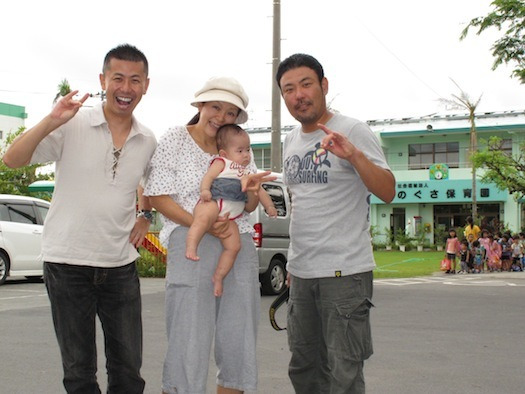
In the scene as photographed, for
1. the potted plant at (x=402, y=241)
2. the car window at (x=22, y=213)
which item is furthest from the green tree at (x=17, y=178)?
the potted plant at (x=402, y=241)

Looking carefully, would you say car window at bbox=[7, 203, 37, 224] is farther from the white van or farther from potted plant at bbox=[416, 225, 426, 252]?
potted plant at bbox=[416, 225, 426, 252]

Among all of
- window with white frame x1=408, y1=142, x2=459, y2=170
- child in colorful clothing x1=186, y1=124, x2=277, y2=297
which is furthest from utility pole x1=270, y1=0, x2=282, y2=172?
window with white frame x1=408, y1=142, x2=459, y2=170

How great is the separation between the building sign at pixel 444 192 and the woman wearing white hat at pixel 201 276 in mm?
37140

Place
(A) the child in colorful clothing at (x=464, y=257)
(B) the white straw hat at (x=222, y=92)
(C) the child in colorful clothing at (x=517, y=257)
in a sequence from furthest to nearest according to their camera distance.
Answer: (C) the child in colorful clothing at (x=517, y=257)
(A) the child in colorful clothing at (x=464, y=257)
(B) the white straw hat at (x=222, y=92)

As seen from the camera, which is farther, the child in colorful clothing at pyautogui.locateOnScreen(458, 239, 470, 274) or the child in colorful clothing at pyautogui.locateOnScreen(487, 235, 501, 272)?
the child in colorful clothing at pyautogui.locateOnScreen(487, 235, 501, 272)

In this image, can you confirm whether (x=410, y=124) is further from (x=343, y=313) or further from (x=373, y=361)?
(x=343, y=313)

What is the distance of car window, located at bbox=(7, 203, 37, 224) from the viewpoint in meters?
14.5

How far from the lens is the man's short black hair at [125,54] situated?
3.58 metres

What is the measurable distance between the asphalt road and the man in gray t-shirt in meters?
1.94

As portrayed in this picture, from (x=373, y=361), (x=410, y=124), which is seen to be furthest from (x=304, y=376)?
(x=410, y=124)

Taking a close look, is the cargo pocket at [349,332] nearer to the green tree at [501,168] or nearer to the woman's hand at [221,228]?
the woman's hand at [221,228]

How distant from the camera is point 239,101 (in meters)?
3.54

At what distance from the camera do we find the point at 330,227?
3.64 m

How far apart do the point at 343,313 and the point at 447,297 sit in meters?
9.50
